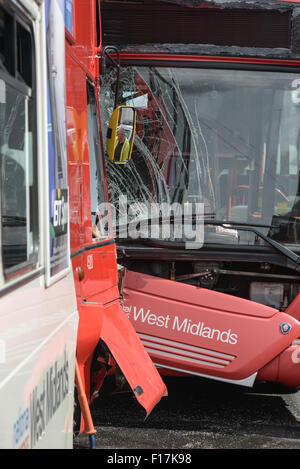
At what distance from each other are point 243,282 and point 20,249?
3485 mm

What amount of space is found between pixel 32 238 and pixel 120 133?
7.51ft

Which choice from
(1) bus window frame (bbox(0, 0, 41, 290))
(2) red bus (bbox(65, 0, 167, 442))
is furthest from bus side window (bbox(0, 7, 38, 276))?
(2) red bus (bbox(65, 0, 167, 442))

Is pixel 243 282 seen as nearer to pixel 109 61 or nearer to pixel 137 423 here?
pixel 137 423

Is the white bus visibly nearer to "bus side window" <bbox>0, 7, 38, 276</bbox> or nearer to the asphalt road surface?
"bus side window" <bbox>0, 7, 38, 276</bbox>

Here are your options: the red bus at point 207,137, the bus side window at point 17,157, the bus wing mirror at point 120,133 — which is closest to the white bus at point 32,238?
the bus side window at point 17,157

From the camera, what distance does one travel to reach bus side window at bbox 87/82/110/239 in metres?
4.38

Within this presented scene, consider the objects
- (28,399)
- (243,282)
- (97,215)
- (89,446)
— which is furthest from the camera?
(243,282)

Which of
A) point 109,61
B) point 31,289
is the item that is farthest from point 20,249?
point 109,61

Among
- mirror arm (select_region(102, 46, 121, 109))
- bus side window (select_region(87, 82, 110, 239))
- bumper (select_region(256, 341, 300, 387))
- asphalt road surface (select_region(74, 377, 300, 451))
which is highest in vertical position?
mirror arm (select_region(102, 46, 121, 109))

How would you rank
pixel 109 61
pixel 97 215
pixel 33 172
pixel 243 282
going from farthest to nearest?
pixel 243 282, pixel 109 61, pixel 97 215, pixel 33 172

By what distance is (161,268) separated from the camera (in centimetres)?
577

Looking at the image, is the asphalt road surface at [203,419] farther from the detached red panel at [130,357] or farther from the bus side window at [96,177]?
the bus side window at [96,177]

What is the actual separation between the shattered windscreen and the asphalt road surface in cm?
148

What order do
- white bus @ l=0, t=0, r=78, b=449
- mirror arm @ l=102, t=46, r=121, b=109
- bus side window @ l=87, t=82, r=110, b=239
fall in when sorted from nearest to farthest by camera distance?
white bus @ l=0, t=0, r=78, b=449 < bus side window @ l=87, t=82, r=110, b=239 < mirror arm @ l=102, t=46, r=121, b=109
